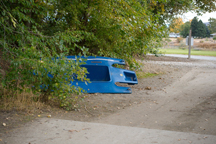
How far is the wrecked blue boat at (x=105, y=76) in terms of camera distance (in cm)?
757

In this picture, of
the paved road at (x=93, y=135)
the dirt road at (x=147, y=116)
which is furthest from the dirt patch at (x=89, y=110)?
the paved road at (x=93, y=135)

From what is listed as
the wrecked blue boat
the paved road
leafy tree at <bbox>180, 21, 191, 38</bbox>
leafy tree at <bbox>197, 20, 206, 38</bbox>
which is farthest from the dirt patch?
leafy tree at <bbox>180, 21, 191, 38</bbox>

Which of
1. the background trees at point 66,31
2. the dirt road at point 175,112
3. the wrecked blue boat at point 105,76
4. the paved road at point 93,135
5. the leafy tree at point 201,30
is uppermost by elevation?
the leafy tree at point 201,30

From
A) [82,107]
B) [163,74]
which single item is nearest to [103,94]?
[82,107]

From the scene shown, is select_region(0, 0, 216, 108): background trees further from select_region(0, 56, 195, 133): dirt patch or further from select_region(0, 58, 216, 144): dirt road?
select_region(0, 58, 216, 144): dirt road

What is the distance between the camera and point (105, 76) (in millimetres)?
8555

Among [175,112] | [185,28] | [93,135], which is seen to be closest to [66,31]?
[175,112]

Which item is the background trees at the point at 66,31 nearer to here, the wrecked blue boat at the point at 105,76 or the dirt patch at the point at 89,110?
the dirt patch at the point at 89,110

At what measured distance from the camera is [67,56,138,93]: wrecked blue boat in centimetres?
757

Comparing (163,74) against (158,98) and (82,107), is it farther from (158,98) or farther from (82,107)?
(82,107)

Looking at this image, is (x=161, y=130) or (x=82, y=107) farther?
(x=82, y=107)

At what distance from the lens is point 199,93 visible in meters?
7.82

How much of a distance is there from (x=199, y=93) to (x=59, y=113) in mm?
4757

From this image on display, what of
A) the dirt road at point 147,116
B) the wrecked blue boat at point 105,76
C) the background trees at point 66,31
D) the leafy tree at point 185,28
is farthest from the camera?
the leafy tree at point 185,28
